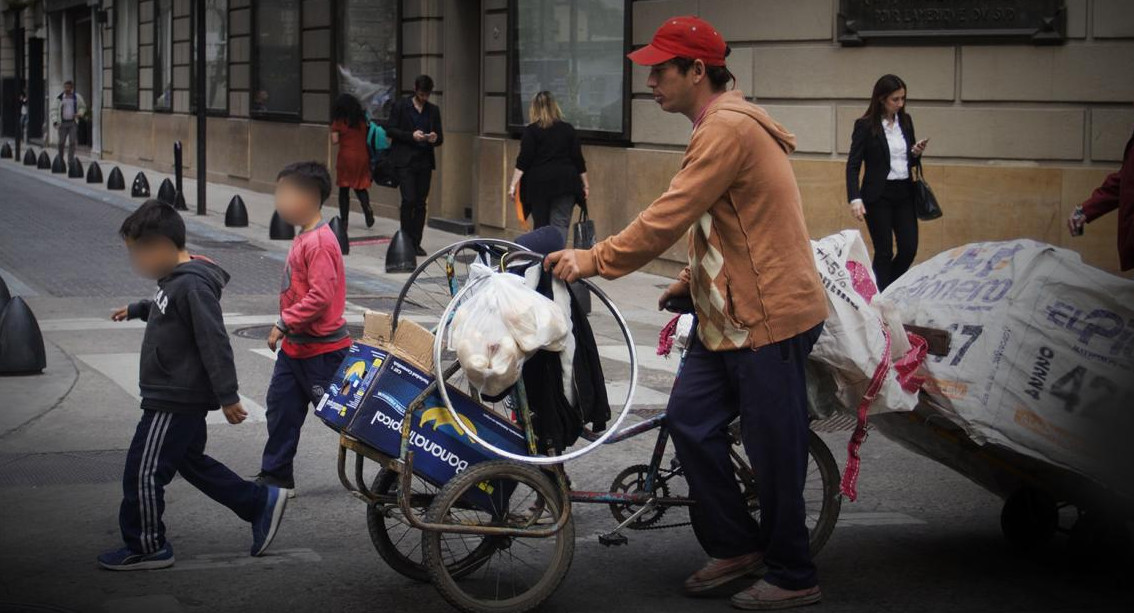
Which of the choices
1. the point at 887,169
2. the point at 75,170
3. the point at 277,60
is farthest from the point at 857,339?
the point at 75,170

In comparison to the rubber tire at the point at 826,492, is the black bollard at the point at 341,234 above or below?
above

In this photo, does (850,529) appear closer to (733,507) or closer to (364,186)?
(733,507)

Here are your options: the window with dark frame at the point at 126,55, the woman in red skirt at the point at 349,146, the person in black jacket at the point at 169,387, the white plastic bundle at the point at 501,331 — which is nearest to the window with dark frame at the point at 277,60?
the woman in red skirt at the point at 349,146

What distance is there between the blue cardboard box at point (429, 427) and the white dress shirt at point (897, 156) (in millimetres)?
6939

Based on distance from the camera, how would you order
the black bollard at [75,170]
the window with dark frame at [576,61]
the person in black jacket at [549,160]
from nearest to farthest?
the person in black jacket at [549,160] → the window with dark frame at [576,61] → the black bollard at [75,170]

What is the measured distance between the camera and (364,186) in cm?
1897

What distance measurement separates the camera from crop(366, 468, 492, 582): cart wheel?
16.6 ft

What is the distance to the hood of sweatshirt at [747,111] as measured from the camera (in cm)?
488

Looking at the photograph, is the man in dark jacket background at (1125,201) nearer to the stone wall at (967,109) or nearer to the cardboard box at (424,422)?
the cardboard box at (424,422)

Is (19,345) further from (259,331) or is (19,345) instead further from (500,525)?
(500,525)

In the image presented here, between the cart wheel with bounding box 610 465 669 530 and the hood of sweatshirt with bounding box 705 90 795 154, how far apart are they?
1263 millimetres

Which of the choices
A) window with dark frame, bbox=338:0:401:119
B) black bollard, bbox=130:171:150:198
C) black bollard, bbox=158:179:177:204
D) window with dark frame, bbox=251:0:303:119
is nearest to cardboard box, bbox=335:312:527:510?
window with dark frame, bbox=338:0:401:119

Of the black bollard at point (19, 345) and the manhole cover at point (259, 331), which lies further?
the manhole cover at point (259, 331)

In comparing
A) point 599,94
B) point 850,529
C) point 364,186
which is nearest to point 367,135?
point 364,186
